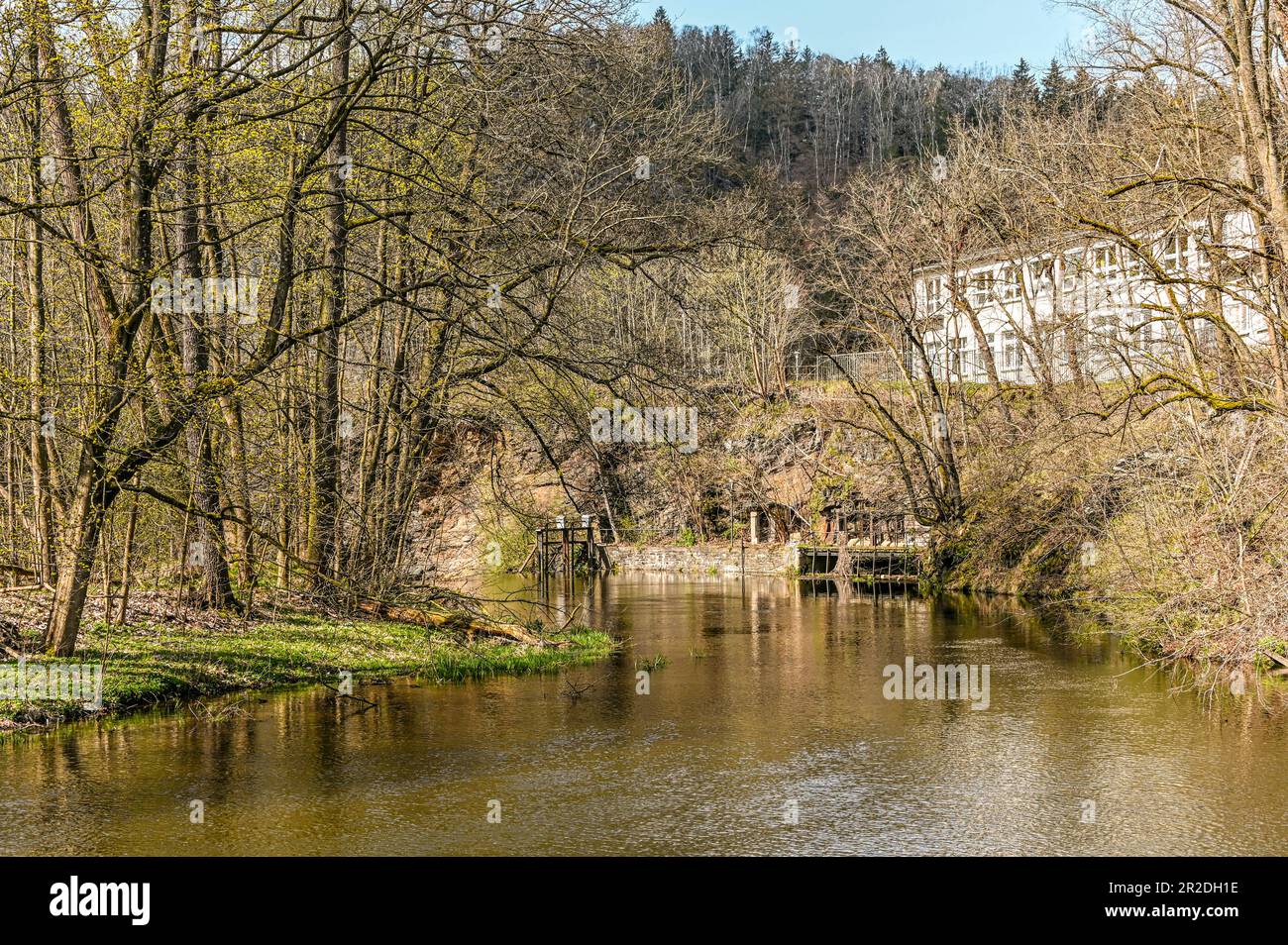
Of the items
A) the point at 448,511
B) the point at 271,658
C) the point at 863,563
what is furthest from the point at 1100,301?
the point at 271,658

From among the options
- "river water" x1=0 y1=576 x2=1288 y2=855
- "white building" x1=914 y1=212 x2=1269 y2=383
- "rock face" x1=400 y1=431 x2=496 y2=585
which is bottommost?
"river water" x1=0 y1=576 x2=1288 y2=855

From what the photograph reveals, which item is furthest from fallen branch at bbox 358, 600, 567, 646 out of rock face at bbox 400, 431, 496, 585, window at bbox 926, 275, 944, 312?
window at bbox 926, 275, 944, 312

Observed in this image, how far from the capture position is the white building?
15.1 metres

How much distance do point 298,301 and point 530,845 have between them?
11.7 meters

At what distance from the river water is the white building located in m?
4.78

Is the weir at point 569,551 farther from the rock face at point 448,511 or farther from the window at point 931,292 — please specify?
the window at point 931,292

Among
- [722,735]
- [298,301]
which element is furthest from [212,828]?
[298,301]

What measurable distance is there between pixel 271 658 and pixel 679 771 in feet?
19.0

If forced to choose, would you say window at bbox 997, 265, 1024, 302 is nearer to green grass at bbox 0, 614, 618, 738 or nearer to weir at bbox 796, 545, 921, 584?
weir at bbox 796, 545, 921, 584

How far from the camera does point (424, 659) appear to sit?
603 inches

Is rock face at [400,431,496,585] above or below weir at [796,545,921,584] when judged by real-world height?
above

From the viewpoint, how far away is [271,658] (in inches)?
544

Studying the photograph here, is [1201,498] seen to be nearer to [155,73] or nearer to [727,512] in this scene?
[155,73]

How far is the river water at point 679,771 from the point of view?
8180 mm
